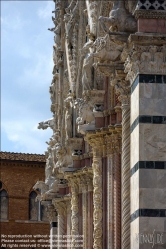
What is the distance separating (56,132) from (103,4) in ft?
39.9

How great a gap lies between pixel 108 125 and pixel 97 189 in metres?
2.02

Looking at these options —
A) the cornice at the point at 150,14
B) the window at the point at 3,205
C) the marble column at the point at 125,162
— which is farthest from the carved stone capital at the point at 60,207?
the cornice at the point at 150,14

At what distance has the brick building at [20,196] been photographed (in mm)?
55594

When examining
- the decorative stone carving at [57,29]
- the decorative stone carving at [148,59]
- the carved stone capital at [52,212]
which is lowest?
the decorative stone carving at [148,59]

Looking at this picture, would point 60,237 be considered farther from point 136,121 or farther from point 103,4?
point 136,121

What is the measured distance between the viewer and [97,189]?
2894 centimetres

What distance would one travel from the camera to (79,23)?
109 ft

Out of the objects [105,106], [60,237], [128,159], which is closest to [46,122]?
[60,237]

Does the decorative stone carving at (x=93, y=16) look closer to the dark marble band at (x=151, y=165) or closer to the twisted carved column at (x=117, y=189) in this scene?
the twisted carved column at (x=117, y=189)

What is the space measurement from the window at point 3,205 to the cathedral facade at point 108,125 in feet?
46.5

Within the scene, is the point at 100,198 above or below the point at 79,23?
below

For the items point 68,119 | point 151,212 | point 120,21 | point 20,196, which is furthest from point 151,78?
point 20,196

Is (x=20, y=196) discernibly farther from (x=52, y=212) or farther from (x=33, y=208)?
(x=52, y=212)

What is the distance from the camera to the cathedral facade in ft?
60.1
